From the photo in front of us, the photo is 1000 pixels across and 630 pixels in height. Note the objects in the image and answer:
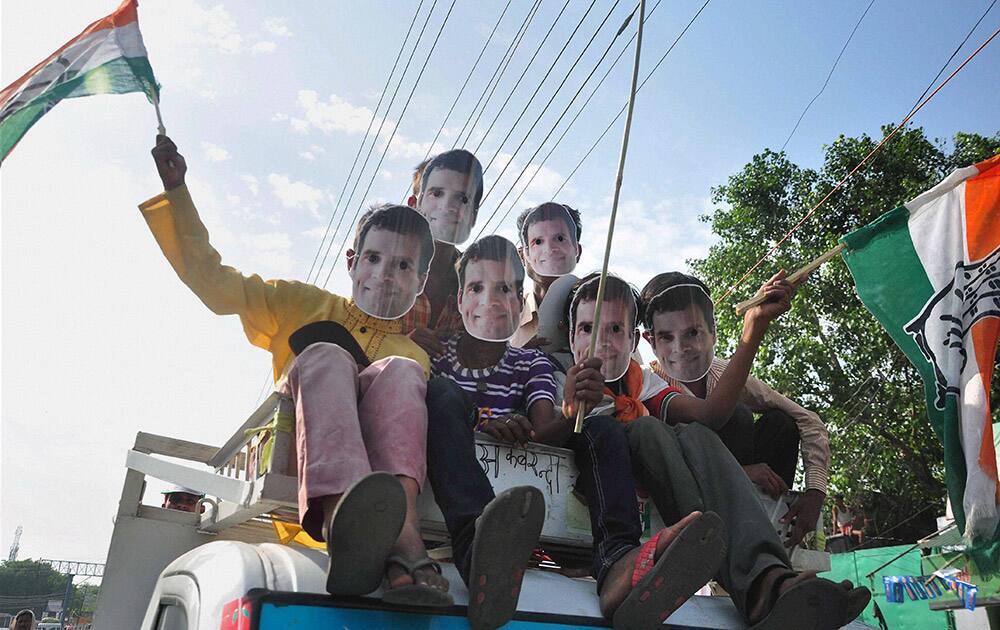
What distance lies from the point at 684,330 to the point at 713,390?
34 cm

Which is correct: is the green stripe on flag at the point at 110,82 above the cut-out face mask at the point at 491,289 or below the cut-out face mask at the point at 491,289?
above

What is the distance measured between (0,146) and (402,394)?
2.53 meters

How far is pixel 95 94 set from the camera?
393 centimetres

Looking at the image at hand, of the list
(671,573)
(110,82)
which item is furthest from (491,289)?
(110,82)

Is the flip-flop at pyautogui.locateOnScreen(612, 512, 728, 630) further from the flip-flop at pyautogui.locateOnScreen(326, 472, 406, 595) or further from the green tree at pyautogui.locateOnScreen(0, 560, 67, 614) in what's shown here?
the green tree at pyautogui.locateOnScreen(0, 560, 67, 614)

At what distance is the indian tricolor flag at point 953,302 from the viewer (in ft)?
11.0

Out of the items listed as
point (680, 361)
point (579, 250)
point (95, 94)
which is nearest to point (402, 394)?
point (680, 361)

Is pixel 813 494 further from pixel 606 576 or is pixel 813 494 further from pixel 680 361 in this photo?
pixel 606 576

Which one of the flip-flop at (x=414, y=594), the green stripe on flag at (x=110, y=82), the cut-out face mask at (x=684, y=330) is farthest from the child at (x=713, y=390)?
the green stripe on flag at (x=110, y=82)

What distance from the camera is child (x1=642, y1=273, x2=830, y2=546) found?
10.7ft

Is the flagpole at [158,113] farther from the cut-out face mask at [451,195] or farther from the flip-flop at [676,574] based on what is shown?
the flip-flop at [676,574]

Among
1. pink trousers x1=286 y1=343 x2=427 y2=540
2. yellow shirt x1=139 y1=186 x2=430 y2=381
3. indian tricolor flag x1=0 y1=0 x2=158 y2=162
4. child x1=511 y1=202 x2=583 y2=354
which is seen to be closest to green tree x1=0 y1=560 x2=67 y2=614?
indian tricolor flag x1=0 y1=0 x2=158 y2=162

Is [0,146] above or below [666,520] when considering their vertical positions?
above

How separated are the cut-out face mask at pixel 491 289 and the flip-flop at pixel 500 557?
1457mm
